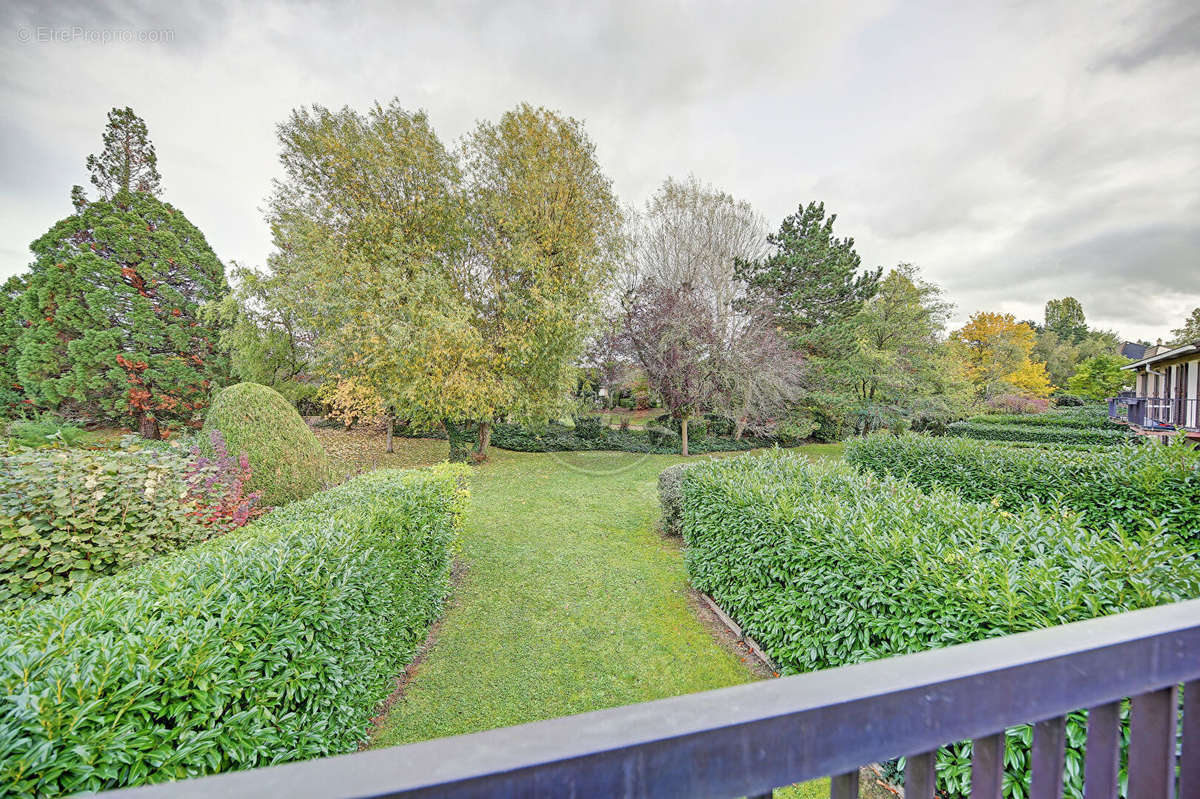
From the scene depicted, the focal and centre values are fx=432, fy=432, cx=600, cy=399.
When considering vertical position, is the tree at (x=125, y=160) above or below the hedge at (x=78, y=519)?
above

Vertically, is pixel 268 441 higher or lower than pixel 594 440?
higher

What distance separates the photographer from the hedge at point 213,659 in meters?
1.33

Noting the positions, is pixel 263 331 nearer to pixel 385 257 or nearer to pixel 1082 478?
pixel 385 257

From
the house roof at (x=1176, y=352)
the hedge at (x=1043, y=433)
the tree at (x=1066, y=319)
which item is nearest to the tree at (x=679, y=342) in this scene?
the hedge at (x=1043, y=433)

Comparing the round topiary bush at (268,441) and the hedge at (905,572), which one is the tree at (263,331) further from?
the hedge at (905,572)

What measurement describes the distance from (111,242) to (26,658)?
48.3 feet

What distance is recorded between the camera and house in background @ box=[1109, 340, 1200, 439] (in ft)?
43.0

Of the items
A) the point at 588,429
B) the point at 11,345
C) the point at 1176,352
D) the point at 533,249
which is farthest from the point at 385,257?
the point at 1176,352

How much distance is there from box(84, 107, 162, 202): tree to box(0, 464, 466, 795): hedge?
47.0ft

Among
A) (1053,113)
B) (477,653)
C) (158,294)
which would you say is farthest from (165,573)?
(158,294)

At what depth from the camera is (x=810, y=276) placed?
14.2m

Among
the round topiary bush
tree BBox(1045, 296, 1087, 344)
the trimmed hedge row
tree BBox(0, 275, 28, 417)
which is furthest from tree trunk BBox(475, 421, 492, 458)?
tree BBox(1045, 296, 1087, 344)

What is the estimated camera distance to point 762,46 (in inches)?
258

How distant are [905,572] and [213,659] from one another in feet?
11.1
